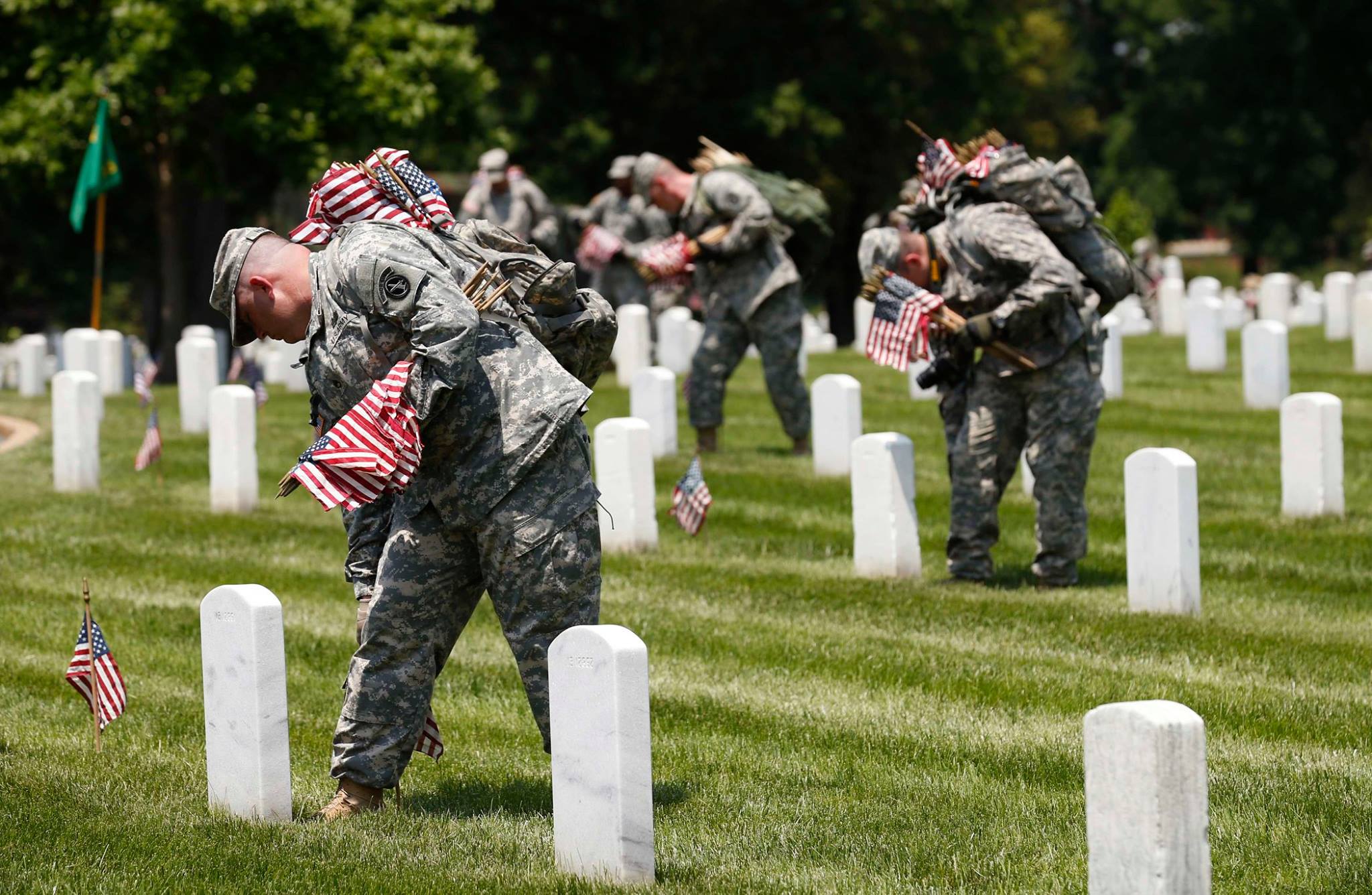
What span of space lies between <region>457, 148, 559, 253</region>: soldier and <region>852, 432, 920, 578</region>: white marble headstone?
12800mm

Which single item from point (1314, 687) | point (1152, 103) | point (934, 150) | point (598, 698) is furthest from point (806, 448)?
point (1152, 103)

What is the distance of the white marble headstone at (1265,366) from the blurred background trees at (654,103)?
11.4 metres

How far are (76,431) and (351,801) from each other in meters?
9.01

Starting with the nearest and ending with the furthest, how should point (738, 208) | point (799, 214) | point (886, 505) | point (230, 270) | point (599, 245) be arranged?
point (230, 270) → point (886, 505) → point (738, 208) → point (799, 214) → point (599, 245)

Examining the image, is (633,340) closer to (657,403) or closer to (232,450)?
(657,403)

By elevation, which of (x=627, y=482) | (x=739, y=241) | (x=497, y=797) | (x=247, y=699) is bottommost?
(x=497, y=797)

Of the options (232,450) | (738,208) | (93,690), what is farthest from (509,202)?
(93,690)

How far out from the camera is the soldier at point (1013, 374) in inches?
391

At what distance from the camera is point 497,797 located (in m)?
6.72

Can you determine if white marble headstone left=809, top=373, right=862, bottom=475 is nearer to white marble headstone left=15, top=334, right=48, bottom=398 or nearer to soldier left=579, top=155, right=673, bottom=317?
soldier left=579, top=155, right=673, bottom=317

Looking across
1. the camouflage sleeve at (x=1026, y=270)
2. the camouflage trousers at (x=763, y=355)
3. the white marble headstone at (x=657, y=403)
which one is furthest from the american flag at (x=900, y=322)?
the white marble headstone at (x=657, y=403)

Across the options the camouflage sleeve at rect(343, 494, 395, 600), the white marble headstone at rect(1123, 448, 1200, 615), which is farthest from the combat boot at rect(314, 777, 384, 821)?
the white marble headstone at rect(1123, 448, 1200, 615)

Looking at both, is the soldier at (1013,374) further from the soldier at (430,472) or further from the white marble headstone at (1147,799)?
the white marble headstone at (1147,799)

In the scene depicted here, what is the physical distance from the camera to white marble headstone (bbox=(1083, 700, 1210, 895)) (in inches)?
172
